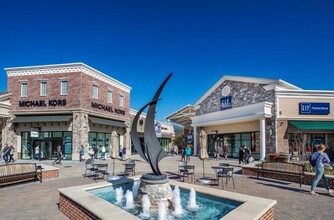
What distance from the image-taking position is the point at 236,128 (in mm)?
26047

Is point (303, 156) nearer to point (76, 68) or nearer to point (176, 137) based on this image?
point (76, 68)

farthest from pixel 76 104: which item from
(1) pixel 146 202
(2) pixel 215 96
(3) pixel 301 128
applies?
(3) pixel 301 128

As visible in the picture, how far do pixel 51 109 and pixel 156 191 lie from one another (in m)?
19.8

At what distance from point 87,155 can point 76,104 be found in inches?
215

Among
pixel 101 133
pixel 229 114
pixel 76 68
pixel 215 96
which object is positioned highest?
pixel 76 68

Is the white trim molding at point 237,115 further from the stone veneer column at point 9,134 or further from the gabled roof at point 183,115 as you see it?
the stone veneer column at point 9,134

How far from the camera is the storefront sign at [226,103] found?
25.7m

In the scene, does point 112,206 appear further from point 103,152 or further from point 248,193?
point 103,152

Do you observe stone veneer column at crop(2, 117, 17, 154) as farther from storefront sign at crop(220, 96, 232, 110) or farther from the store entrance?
storefront sign at crop(220, 96, 232, 110)

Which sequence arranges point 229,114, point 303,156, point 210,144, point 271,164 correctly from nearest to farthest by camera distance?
point 271,164, point 303,156, point 229,114, point 210,144

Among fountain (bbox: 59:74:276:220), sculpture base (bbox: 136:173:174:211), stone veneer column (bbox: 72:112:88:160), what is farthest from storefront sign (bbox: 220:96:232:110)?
sculpture base (bbox: 136:173:174:211)

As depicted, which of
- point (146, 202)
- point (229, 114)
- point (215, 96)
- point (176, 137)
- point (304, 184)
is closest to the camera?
point (146, 202)

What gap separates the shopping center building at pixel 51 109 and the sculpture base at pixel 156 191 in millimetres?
17131

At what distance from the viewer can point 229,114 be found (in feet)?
81.7
